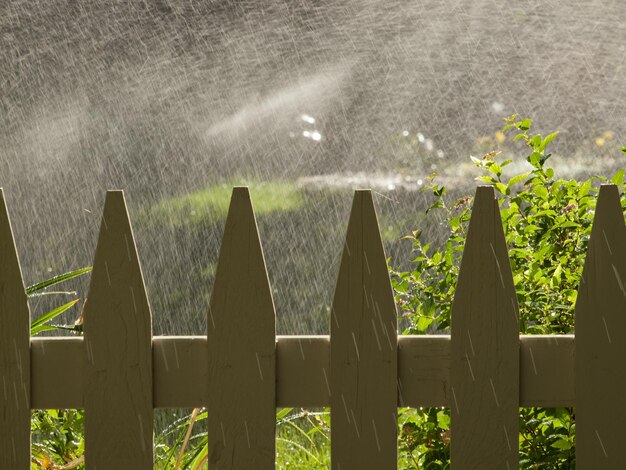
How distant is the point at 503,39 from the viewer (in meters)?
8.17

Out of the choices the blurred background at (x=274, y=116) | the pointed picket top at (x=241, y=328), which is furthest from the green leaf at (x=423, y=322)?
the blurred background at (x=274, y=116)

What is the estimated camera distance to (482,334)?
1.38m

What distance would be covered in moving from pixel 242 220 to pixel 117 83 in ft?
21.1

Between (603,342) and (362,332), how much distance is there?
38 cm

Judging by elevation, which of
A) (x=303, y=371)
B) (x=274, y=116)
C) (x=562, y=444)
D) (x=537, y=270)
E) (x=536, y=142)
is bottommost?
(x=562, y=444)

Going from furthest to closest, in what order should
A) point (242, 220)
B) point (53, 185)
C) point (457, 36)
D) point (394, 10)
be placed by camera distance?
point (394, 10) < point (457, 36) < point (53, 185) < point (242, 220)

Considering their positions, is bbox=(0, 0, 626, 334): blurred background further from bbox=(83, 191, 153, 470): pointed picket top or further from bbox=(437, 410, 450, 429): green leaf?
bbox=(83, 191, 153, 470): pointed picket top

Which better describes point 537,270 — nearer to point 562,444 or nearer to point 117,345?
point 562,444

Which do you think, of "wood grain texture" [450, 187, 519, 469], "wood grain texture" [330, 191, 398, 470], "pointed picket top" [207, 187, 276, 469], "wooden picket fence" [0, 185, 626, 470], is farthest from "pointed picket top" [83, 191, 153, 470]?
"wood grain texture" [450, 187, 519, 469]

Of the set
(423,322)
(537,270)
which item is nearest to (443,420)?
(423,322)

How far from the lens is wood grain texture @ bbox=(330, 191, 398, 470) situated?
1.36 m

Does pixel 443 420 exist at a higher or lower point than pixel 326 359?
lower

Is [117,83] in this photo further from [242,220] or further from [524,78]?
[242,220]

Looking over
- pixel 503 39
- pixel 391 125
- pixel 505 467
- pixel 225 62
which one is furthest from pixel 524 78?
pixel 505 467
